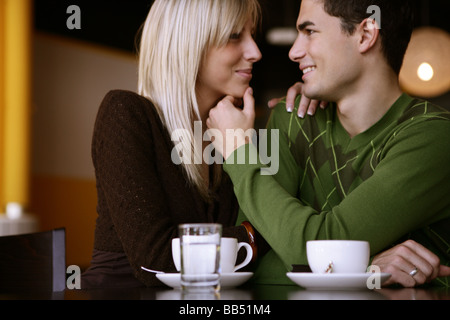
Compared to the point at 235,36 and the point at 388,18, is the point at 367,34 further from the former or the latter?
the point at 235,36

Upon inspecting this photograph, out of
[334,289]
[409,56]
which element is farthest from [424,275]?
[409,56]

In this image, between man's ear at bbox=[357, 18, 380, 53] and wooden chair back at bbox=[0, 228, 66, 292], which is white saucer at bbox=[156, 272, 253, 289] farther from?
man's ear at bbox=[357, 18, 380, 53]

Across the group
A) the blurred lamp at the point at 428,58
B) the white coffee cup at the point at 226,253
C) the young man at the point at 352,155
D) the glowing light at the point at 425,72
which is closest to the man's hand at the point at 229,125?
the young man at the point at 352,155

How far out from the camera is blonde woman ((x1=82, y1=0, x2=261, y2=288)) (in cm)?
139

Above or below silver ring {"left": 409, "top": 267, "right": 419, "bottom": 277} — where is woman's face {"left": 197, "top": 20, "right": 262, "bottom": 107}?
above

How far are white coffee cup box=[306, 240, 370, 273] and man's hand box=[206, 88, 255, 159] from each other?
46 cm

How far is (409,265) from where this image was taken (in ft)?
4.00

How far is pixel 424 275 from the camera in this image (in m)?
1.22

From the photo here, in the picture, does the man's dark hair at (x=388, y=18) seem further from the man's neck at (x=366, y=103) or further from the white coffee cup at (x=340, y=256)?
the white coffee cup at (x=340, y=256)

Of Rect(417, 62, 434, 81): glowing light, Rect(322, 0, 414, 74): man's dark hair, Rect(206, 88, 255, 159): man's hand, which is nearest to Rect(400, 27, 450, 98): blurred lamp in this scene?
Rect(417, 62, 434, 81): glowing light

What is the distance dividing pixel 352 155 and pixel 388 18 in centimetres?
44

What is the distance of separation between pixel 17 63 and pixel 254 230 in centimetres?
304

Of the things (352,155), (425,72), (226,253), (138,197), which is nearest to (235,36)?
(352,155)
